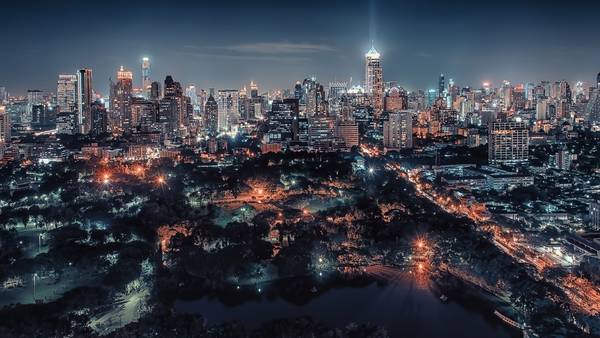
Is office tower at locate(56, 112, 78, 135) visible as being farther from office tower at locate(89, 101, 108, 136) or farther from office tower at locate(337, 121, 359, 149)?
office tower at locate(337, 121, 359, 149)

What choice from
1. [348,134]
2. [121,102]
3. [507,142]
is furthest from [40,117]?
[507,142]

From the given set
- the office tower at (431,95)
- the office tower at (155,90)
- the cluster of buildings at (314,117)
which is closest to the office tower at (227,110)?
the cluster of buildings at (314,117)

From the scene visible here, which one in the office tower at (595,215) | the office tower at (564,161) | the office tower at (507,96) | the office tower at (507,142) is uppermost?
the office tower at (507,96)

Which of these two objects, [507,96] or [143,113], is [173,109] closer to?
[143,113]

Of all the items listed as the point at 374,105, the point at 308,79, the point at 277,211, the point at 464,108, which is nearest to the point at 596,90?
the point at 464,108

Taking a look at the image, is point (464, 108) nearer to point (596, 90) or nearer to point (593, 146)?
point (596, 90)

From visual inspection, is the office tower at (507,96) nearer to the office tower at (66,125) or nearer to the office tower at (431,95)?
the office tower at (431,95)
